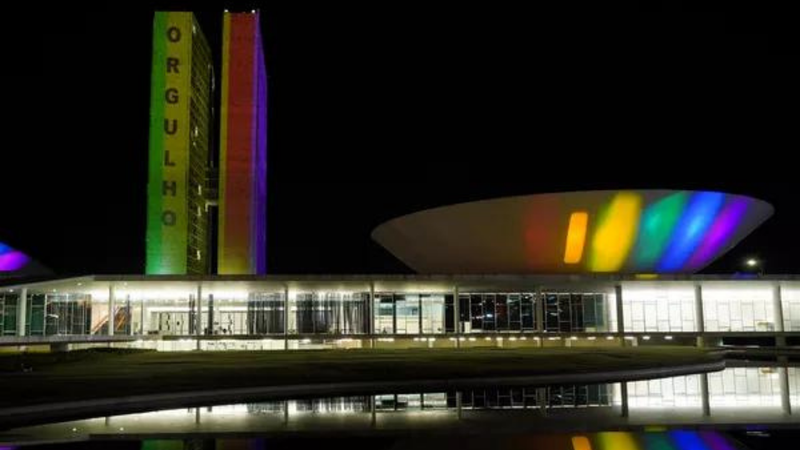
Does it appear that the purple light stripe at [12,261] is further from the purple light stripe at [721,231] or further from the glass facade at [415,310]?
the purple light stripe at [721,231]

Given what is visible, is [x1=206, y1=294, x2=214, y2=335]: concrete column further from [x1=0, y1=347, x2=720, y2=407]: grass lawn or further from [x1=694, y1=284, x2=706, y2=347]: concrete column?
[x1=694, y1=284, x2=706, y2=347]: concrete column

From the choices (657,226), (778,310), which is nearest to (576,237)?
(657,226)

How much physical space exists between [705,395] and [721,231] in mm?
34174

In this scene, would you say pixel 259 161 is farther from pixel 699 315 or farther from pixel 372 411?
pixel 372 411

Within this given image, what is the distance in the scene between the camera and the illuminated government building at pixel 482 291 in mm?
43688

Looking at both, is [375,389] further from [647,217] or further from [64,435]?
[647,217]

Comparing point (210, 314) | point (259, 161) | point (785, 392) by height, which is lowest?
point (785, 392)

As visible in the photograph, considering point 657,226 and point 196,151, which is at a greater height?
point 196,151

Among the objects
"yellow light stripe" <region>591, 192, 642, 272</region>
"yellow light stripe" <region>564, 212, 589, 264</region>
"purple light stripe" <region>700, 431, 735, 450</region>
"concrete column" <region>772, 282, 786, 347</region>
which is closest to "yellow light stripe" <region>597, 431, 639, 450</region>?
"purple light stripe" <region>700, 431, 735, 450</region>

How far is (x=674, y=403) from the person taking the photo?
13.6 m

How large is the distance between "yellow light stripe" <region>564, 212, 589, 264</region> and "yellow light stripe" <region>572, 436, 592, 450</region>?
35.3 meters

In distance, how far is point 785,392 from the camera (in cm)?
1585

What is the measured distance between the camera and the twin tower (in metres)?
55.6

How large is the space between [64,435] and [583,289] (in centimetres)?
4053
